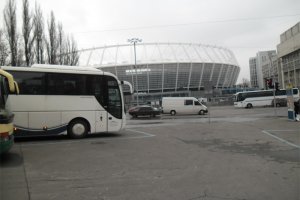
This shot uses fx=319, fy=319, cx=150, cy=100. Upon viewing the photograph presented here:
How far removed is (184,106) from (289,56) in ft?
144

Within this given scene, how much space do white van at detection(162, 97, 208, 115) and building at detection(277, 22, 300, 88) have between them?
32079 millimetres

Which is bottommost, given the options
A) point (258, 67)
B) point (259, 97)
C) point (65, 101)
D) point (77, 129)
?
point (77, 129)

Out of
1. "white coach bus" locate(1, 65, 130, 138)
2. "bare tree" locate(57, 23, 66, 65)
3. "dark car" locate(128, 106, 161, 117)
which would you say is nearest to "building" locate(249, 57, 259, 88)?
"dark car" locate(128, 106, 161, 117)

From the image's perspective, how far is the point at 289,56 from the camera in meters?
73.8

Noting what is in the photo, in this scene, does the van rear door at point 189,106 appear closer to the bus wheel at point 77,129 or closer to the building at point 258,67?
the bus wheel at point 77,129

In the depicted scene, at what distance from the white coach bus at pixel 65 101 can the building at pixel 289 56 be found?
189 feet

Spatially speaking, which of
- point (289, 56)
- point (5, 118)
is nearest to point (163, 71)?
point (289, 56)

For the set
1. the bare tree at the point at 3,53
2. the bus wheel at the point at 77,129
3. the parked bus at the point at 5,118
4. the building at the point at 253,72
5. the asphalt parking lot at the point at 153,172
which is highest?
the building at the point at 253,72

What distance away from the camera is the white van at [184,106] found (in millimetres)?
41438

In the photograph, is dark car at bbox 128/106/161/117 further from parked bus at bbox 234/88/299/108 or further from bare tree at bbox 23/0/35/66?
parked bus at bbox 234/88/299/108

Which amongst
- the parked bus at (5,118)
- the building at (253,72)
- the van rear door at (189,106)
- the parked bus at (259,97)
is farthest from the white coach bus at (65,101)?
Answer: the building at (253,72)

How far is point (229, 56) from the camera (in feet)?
407

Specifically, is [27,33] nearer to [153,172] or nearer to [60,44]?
[60,44]

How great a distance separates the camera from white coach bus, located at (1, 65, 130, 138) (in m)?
13.4
